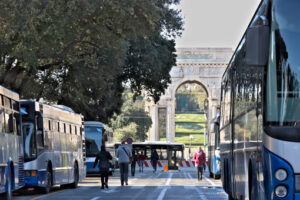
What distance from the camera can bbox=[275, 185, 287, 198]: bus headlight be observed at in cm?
922

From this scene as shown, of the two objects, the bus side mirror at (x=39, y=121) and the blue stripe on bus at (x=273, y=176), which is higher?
the bus side mirror at (x=39, y=121)

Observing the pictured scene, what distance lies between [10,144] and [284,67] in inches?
394

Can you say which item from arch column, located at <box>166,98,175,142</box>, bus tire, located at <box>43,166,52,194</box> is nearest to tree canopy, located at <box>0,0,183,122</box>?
bus tire, located at <box>43,166,52,194</box>

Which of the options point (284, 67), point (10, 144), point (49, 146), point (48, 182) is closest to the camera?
point (284, 67)

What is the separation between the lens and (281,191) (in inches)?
364

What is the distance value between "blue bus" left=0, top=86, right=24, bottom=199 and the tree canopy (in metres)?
6.00

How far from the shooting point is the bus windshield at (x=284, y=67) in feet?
30.8

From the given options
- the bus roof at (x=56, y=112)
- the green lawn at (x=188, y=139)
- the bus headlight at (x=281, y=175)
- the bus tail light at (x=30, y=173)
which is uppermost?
the bus roof at (x=56, y=112)

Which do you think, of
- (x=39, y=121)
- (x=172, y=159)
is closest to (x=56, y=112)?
(x=39, y=121)

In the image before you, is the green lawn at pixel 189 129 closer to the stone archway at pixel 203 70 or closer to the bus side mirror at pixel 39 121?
the stone archway at pixel 203 70

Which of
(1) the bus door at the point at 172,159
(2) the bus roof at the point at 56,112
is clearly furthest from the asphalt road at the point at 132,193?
(1) the bus door at the point at 172,159

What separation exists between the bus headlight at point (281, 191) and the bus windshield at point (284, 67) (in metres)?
0.74

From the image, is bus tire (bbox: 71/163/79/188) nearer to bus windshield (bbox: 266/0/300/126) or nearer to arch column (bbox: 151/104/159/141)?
bus windshield (bbox: 266/0/300/126)

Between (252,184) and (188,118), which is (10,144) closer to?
(252,184)
